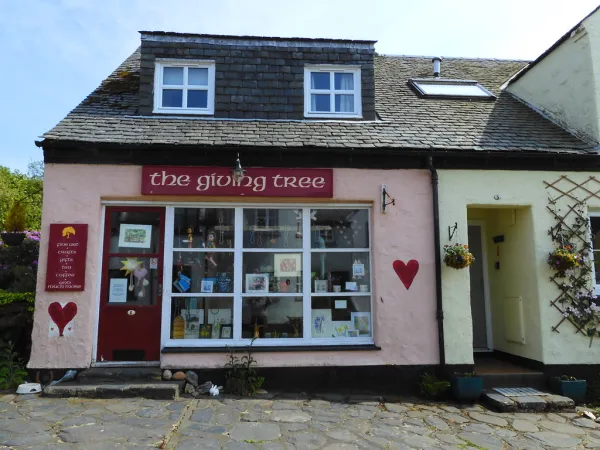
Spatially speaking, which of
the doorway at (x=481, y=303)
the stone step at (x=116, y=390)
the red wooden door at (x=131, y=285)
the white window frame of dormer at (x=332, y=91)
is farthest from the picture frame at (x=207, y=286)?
the doorway at (x=481, y=303)

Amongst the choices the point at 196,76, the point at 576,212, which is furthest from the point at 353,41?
the point at 576,212

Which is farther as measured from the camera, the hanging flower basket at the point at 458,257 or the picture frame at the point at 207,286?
the picture frame at the point at 207,286

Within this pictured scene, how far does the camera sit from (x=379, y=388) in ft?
23.1

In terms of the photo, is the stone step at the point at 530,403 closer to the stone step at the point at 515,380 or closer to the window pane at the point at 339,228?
the stone step at the point at 515,380

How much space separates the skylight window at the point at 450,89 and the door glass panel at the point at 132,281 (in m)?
6.83

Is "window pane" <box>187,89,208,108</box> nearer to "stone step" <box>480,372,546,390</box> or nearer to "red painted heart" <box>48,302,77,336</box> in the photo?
"red painted heart" <box>48,302,77,336</box>

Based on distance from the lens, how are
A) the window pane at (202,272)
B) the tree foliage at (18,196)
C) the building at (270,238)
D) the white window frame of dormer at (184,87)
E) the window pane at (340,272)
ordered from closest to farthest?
the building at (270,238) → the window pane at (202,272) → the window pane at (340,272) → the white window frame of dormer at (184,87) → the tree foliage at (18,196)

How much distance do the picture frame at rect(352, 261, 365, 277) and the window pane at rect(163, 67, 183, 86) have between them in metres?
4.79

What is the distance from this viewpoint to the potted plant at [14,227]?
8633mm

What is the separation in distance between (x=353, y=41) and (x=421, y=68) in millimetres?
3585

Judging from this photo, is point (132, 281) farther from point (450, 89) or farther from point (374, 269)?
point (450, 89)

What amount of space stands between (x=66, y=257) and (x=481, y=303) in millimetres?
7610

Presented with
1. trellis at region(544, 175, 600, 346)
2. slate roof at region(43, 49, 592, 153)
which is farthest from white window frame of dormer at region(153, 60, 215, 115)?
trellis at region(544, 175, 600, 346)

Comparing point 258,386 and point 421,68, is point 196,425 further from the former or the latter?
point 421,68
